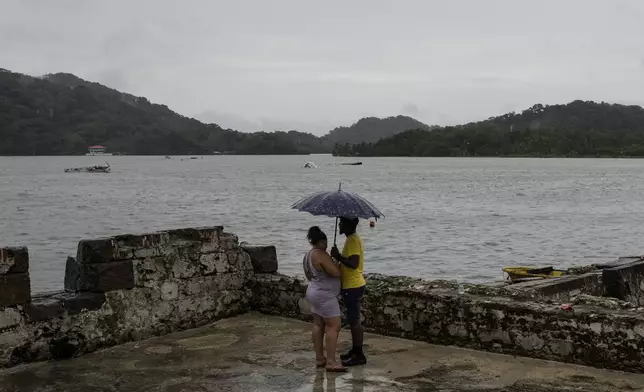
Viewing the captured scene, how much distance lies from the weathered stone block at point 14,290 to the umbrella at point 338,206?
2.78 metres

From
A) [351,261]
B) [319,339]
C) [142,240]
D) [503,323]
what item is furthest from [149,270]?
[503,323]

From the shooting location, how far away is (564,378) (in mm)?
6379

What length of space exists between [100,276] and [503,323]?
423 centimetres

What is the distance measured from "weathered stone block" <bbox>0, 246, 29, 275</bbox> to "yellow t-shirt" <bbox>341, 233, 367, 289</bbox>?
3.07m

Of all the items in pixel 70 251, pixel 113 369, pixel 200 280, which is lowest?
pixel 70 251

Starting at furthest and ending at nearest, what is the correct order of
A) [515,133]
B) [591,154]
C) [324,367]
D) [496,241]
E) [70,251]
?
[515,133] < [591,154] < [496,241] < [70,251] < [324,367]

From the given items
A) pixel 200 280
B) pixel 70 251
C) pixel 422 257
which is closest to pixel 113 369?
pixel 200 280

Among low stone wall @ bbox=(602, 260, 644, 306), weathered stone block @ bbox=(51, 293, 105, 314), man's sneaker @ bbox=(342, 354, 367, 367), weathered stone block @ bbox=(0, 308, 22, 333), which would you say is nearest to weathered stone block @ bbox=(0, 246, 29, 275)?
weathered stone block @ bbox=(0, 308, 22, 333)

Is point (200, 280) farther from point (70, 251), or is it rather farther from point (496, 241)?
point (496, 241)

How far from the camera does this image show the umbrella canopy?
6570mm

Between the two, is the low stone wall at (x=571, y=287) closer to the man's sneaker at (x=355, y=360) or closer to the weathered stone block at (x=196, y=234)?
the man's sneaker at (x=355, y=360)

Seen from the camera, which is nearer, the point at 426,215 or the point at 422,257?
the point at 422,257

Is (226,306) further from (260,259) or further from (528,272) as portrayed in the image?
(528,272)

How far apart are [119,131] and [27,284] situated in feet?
601
